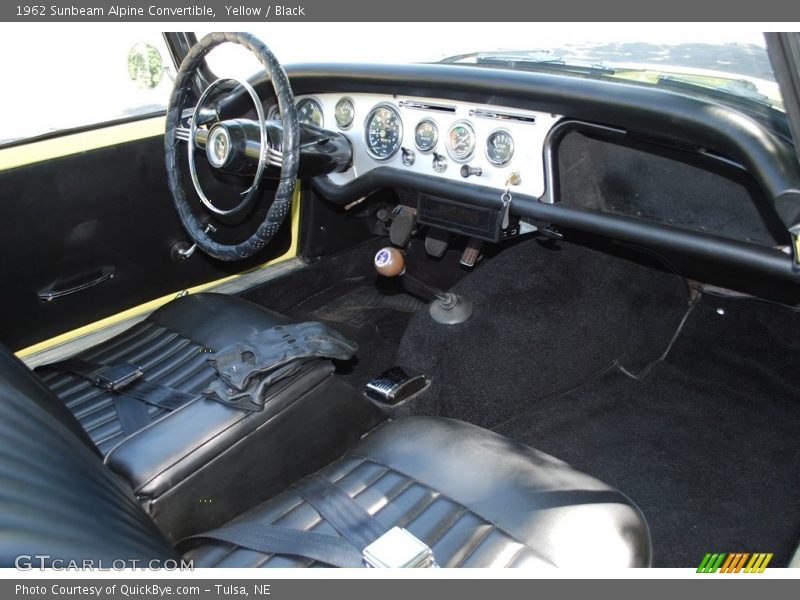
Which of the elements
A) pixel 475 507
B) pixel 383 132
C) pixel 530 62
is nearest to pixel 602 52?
pixel 530 62

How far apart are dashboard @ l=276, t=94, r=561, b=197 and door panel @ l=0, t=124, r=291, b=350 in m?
0.61

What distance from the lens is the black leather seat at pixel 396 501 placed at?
92cm

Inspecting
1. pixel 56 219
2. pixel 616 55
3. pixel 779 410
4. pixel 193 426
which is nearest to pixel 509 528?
pixel 193 426

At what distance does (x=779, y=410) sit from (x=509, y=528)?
1599 millimetres

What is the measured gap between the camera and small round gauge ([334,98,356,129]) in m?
2.41

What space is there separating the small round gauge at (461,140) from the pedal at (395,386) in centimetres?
77

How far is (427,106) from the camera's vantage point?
217cm

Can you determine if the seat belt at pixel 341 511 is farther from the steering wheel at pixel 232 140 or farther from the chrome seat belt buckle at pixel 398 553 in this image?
the steering wheel at pixel 232 140

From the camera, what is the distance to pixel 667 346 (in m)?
2.68

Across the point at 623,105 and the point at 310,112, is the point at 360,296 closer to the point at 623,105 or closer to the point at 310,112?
the point at 310,112

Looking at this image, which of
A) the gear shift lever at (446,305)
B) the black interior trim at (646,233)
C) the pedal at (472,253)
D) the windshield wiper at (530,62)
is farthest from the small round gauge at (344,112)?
the pedal at (472,253)

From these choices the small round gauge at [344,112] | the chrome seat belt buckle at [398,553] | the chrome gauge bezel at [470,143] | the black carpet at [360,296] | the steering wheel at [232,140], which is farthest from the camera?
the black carpet at [360,296]

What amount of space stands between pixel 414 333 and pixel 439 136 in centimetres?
77

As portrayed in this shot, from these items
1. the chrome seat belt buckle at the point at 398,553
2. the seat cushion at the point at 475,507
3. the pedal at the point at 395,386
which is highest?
the chrome seat belt buckle at the point at 398,553
